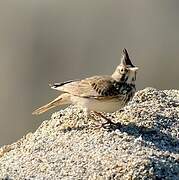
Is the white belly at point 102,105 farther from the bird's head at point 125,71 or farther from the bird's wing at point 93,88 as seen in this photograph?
the bird's head at point 125,71

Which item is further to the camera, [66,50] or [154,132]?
[66,50]

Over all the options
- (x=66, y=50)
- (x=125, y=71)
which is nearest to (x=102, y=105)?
(x=125, y=71)

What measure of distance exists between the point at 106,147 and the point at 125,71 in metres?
1.33

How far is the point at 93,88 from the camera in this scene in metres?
11.0

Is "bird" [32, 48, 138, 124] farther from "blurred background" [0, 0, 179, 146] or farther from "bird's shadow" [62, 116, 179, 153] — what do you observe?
"blurred background" [0, 0, 179, 146]

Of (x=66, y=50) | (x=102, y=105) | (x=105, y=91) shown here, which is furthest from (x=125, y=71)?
(x=66, y=50)

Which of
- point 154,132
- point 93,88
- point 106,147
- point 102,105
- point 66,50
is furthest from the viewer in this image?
point 66,50

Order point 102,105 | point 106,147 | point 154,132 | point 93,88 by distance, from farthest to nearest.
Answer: point 93,88
point 102,105
point 154,132
point 106,147

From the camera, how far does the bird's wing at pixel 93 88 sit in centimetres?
1088

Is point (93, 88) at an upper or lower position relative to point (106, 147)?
upper

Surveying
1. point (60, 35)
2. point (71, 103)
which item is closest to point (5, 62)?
point (60, 35)

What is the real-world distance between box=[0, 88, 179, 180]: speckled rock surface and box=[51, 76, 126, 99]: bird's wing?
0.79 feet

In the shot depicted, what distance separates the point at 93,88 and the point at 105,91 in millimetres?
172

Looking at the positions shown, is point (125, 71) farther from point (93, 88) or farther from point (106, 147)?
point (106, 147)
